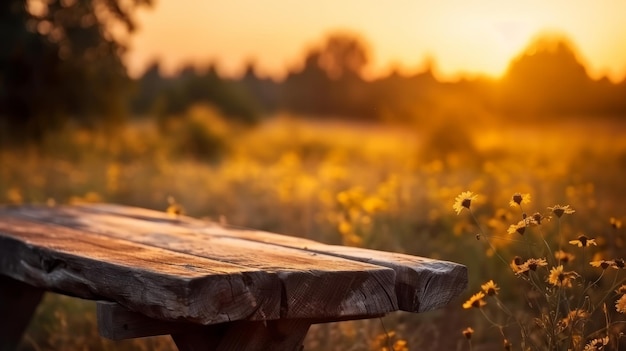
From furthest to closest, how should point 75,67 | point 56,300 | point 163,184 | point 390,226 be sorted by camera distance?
point 75,67 → point 163,184 → point 390,226 → point 56,300

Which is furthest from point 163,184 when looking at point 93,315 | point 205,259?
point 205,259

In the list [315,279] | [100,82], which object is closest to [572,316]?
[315,279]

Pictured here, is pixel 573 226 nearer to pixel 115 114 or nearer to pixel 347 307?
pixel 347 307

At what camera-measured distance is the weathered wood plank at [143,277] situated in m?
2.00

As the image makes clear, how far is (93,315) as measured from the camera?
13.8 ft

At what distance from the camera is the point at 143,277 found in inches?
84.8

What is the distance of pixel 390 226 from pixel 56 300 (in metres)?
1.92

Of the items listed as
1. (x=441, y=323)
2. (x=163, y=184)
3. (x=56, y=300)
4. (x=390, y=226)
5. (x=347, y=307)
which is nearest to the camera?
(x=347, y=307)

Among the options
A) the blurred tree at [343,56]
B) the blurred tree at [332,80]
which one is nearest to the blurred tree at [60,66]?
the blurred tree at [332,80]

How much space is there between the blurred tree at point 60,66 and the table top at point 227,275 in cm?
935

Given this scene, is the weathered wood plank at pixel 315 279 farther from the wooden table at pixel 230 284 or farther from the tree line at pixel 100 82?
the tree line at pixel 100 82

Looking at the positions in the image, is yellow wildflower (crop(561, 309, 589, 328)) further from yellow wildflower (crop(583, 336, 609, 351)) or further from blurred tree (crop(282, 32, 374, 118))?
blurred tree (crop(282, 32, 374, 118))

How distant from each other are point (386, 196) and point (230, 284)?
3171mm

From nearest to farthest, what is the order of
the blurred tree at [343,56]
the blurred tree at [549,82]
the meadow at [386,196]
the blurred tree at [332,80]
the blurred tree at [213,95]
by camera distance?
the meadow at [386,196], the blurred tree at [549,82], the blurred tree at [213,95], the blurred tree at [332,80], the blurred tree at [343,56]
